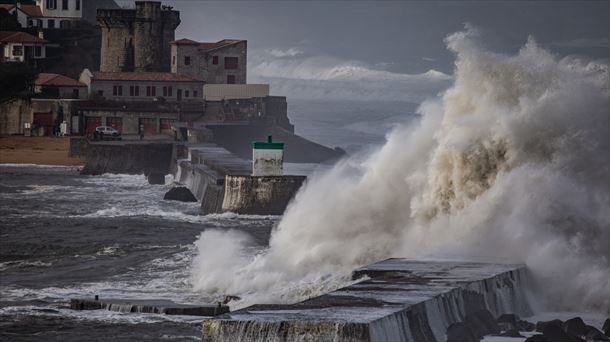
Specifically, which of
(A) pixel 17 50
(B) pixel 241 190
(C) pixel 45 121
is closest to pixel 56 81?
(C) pixel 45 121

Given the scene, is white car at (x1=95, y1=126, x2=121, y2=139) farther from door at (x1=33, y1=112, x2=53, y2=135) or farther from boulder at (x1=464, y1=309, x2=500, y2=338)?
boulder at (x1=464, y1=309, x2=500, y2=338)

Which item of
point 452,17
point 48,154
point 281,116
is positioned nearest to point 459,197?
point 48,154

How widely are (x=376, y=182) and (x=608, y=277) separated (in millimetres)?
5387

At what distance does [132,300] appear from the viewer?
22.6 m

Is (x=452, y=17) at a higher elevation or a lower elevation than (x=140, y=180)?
higher

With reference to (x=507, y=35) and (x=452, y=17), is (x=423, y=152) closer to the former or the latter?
(x=507, y=35)

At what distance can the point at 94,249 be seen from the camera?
31.3 meters

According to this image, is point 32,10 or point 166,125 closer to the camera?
point 166,125

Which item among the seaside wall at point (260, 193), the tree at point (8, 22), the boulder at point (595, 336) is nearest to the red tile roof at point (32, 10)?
the tree at point (8, 22)

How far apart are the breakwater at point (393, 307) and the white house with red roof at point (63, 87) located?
48.5 m

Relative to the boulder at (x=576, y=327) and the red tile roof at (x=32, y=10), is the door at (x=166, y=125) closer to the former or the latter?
the red tile roof at (x=32, y=10)

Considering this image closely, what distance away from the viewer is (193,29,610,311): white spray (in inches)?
853

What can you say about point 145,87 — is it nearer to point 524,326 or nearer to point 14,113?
point 14,113

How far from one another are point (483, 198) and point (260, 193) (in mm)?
13688
